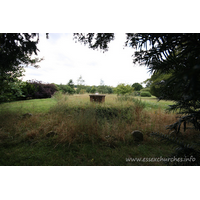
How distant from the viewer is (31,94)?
8227mm

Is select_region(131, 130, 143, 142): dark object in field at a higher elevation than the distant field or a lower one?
lower

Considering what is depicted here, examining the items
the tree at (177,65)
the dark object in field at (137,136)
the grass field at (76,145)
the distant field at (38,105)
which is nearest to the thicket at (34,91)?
the distant field at (38,105)

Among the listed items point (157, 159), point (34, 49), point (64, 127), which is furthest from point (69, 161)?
point (34, 49)

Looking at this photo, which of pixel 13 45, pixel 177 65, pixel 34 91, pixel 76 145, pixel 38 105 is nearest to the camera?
pixel 177 65

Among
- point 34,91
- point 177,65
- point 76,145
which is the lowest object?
point 76,145

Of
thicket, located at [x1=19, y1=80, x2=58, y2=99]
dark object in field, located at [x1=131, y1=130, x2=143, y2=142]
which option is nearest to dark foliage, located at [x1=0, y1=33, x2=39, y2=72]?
dark object in field, located at [x1=131, y1=130, x2=143, y2=142]

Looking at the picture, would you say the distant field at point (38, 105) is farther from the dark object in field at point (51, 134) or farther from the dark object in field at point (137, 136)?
the dark object in field at point (137, 136)

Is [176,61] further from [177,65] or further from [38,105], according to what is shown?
[38,105]

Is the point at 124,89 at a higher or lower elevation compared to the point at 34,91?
higher

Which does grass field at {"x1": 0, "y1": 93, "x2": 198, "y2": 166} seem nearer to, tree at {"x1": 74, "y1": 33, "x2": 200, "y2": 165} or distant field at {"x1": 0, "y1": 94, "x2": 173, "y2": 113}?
tree at {"x1": 74, "y1": 33, "x2": 200, "y2": 165}

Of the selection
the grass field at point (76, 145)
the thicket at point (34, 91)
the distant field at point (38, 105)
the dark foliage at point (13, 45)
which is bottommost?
the grass field at point (76, 145)

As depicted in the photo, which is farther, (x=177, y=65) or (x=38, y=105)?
(x=38, y=105)

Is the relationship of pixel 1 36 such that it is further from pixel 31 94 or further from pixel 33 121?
pixel 31 94

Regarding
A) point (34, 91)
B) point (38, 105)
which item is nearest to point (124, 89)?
point (38, 105)
